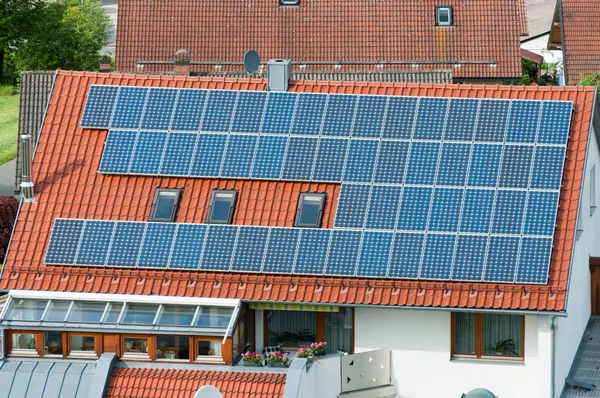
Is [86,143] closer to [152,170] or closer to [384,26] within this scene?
[152,170]

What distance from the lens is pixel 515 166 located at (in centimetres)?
3422

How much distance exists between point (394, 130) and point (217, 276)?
189 inches

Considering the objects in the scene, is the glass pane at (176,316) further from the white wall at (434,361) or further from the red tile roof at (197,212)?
the white wall at (434,361)

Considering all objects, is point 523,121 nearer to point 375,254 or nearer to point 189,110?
point 375,254

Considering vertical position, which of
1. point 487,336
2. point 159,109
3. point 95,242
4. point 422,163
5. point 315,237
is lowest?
point 487,336

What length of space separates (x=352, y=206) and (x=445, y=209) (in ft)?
5.97

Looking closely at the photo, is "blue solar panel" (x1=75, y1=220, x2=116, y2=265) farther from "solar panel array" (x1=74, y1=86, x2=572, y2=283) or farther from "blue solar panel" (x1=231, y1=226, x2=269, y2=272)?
"blue solar panel" (x1=231, y1=226, x2=269, y2=272)

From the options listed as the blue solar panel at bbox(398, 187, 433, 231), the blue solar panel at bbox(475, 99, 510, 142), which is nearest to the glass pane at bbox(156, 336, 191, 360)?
the blue solar panel at bbox(398, 187, 433, 231)

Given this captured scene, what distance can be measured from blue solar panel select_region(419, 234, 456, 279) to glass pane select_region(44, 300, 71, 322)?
680cm

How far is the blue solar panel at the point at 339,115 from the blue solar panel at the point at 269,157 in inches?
36.7

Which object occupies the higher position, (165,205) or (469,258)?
(165,205)

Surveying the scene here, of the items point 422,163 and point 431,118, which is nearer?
point 422,163

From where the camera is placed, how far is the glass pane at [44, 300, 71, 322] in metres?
33.2

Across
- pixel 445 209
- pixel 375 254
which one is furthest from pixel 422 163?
pixel 375 254
